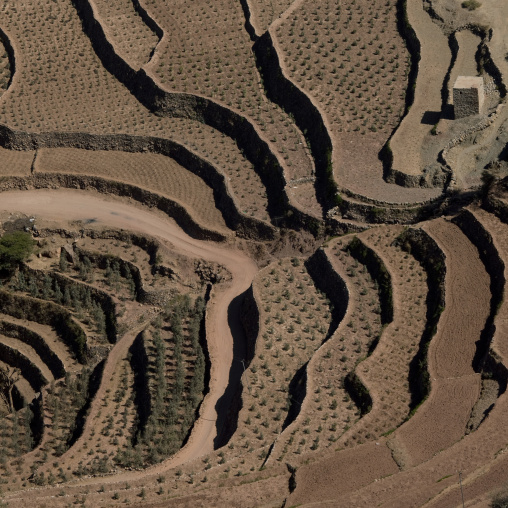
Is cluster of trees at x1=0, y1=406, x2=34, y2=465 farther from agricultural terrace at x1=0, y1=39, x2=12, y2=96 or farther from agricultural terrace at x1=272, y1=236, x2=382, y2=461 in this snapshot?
agricultural terrace at x1=0, y1=39, x2=12, y2=96

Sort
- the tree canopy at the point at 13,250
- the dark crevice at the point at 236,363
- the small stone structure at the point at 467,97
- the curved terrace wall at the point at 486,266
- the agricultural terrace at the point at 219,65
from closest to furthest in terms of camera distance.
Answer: the curved terrace wall at the point at 486,266 < the dark crevice at the point at 236,363 < the small stone structure at the point at 467,97 < the tree canopy at the point at 13,250 < the agricultural terrace at the point at 219,65

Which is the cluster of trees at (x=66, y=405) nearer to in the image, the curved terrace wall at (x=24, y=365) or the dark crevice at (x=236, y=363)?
the curved terrace wall at (x=24, y=365)

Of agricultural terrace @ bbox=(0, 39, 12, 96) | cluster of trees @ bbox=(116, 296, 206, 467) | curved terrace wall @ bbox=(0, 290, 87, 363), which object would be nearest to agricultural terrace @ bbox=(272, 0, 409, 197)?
cluster of trees @ bbox=(116, 296, 206, 467)

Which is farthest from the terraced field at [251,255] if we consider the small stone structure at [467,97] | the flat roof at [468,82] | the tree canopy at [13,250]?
the flat roof at [468,82]

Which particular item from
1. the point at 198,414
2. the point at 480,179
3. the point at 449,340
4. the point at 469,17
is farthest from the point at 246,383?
the point at 469,17

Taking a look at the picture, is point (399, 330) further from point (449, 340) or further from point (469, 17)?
point (469, 17)

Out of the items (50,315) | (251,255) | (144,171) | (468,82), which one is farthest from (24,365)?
(468,82)
